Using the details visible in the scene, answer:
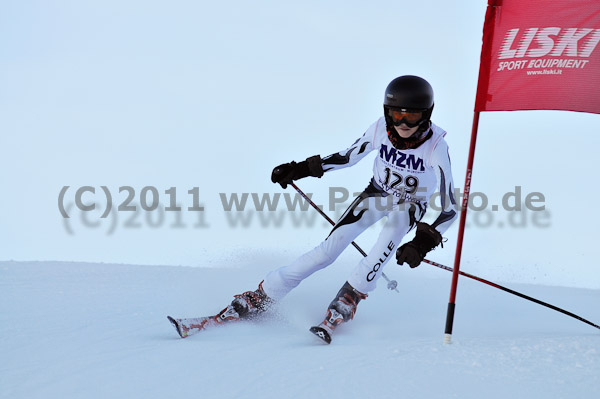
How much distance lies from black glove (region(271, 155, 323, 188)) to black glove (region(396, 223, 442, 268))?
1.13 m

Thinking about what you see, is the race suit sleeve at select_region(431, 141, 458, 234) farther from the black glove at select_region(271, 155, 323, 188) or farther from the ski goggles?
the black glove at select_region(271, 155, 323, 188)

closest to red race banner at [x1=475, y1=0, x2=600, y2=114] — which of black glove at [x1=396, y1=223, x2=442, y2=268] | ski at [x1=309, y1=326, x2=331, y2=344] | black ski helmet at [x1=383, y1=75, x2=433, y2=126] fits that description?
black ski helmet at [x1=383, y1=75, x2=433, y2=126]

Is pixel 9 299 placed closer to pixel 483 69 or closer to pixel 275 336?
pixel 275 336

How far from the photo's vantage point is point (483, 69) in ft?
11.7

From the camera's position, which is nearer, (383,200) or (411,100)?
(411,100)

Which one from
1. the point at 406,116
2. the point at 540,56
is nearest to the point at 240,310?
the point at 406,116

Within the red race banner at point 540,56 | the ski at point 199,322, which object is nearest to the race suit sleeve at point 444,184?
the red race banner at point 540,56

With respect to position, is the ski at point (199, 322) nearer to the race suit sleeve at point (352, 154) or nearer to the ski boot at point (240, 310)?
the ski boot at point (240, 310)

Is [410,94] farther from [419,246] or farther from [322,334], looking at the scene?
[322,334]

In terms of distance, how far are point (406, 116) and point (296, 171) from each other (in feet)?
3.53

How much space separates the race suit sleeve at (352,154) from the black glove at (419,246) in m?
0.93

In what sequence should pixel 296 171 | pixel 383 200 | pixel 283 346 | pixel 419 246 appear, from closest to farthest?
1. pixel 283 346
2. pixel 419 246
3. pixel 383 200
4. pixel 296 171

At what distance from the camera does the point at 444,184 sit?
384 cm

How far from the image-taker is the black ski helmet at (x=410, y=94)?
3.68 metres
